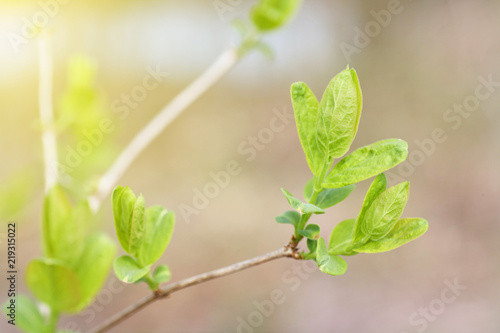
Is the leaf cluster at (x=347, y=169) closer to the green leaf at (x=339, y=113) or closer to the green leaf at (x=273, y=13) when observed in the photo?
the green leaf at (x=339, y=113)

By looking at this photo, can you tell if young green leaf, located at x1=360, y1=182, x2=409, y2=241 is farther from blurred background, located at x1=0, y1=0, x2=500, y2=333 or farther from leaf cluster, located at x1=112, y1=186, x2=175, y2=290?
blurred background, located at x1=0, y1=0, x2=500, y2=333

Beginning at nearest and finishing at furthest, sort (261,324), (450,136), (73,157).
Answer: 1. (73,157)
2. (261,324)
3. (450,136)

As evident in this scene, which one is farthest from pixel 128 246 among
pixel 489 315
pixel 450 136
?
pixel 450 136

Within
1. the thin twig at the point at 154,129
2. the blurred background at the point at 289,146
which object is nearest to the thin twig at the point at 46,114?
the thin twig at the point at 154,129

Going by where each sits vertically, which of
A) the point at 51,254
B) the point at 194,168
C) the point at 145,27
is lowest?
the point at 51,254

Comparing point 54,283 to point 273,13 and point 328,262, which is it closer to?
point 328,262

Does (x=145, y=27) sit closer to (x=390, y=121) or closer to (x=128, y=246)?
(x=390, y=121)
